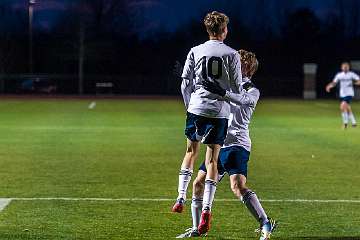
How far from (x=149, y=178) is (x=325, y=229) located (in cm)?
500

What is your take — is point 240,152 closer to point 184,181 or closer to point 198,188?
point 198,188

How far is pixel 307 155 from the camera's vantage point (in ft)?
59.2

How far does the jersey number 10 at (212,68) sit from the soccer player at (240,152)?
8 cm

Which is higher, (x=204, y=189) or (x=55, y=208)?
(x=204, y=189)

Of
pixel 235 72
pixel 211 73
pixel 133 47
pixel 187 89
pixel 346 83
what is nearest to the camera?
pixel 235 72

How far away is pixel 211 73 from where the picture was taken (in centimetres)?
835

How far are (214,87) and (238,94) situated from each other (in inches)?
10.5

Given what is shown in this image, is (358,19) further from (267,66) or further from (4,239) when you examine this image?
(4,239)

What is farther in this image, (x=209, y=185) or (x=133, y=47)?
(x=133, y=47)

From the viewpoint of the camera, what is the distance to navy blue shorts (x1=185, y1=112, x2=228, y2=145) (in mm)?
8430

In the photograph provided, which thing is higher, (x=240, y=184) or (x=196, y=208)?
(x=240, y=184)

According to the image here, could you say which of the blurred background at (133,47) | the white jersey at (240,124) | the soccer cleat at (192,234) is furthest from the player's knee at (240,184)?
the blurred background at (133,47)

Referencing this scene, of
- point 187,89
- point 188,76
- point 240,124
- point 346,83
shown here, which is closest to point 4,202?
point 187,89

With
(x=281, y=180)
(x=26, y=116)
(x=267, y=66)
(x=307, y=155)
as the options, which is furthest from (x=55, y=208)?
(x=267, y=66)
